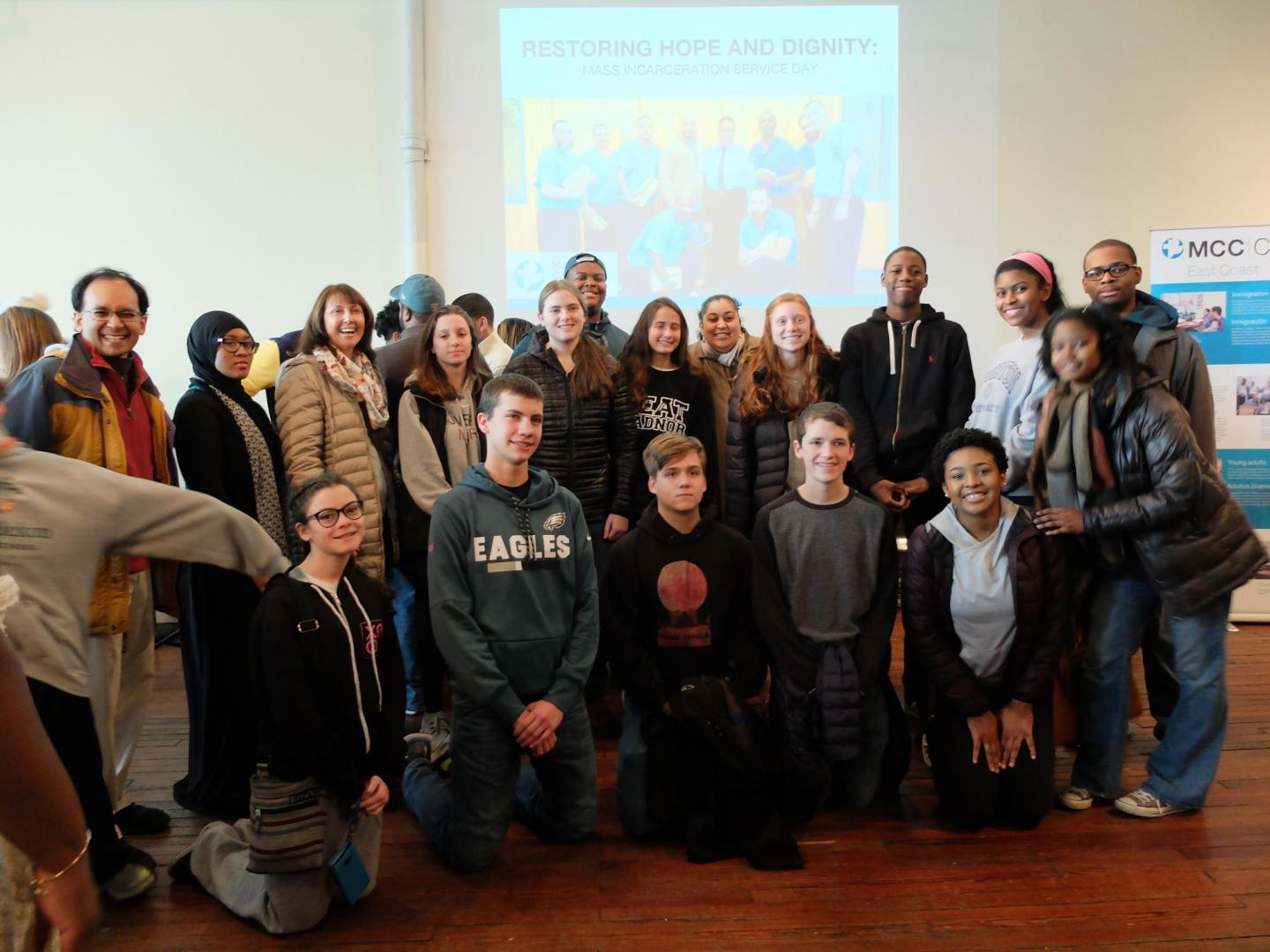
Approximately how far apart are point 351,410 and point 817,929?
199cm

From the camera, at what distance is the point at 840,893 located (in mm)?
2236

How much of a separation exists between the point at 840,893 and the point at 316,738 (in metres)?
1.31

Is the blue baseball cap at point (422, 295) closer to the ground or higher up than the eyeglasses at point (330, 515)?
higher up

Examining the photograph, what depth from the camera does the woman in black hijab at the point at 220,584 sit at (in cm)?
259

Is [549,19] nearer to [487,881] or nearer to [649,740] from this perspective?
[649,740]

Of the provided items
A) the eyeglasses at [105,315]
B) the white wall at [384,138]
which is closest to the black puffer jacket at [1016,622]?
the eyeglasses at [105,315]

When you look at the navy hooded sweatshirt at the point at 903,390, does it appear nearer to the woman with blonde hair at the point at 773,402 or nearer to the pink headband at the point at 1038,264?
the woman with blonde hair at the point at 773,402

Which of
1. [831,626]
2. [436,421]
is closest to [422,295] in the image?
[436,421]

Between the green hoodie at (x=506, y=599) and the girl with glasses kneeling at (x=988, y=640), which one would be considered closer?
the green hoodie at (x=506, y=599)

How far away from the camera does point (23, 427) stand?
229 centimetres

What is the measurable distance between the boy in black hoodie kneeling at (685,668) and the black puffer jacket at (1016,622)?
1.60 ft

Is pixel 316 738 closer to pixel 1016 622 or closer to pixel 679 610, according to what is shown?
pixel 679 610

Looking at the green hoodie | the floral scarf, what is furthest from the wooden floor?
the floral scarf

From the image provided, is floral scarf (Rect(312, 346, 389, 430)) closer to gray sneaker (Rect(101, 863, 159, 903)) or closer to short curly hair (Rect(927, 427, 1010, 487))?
gray sneaker (Rect(101, 863, 159, 903))
